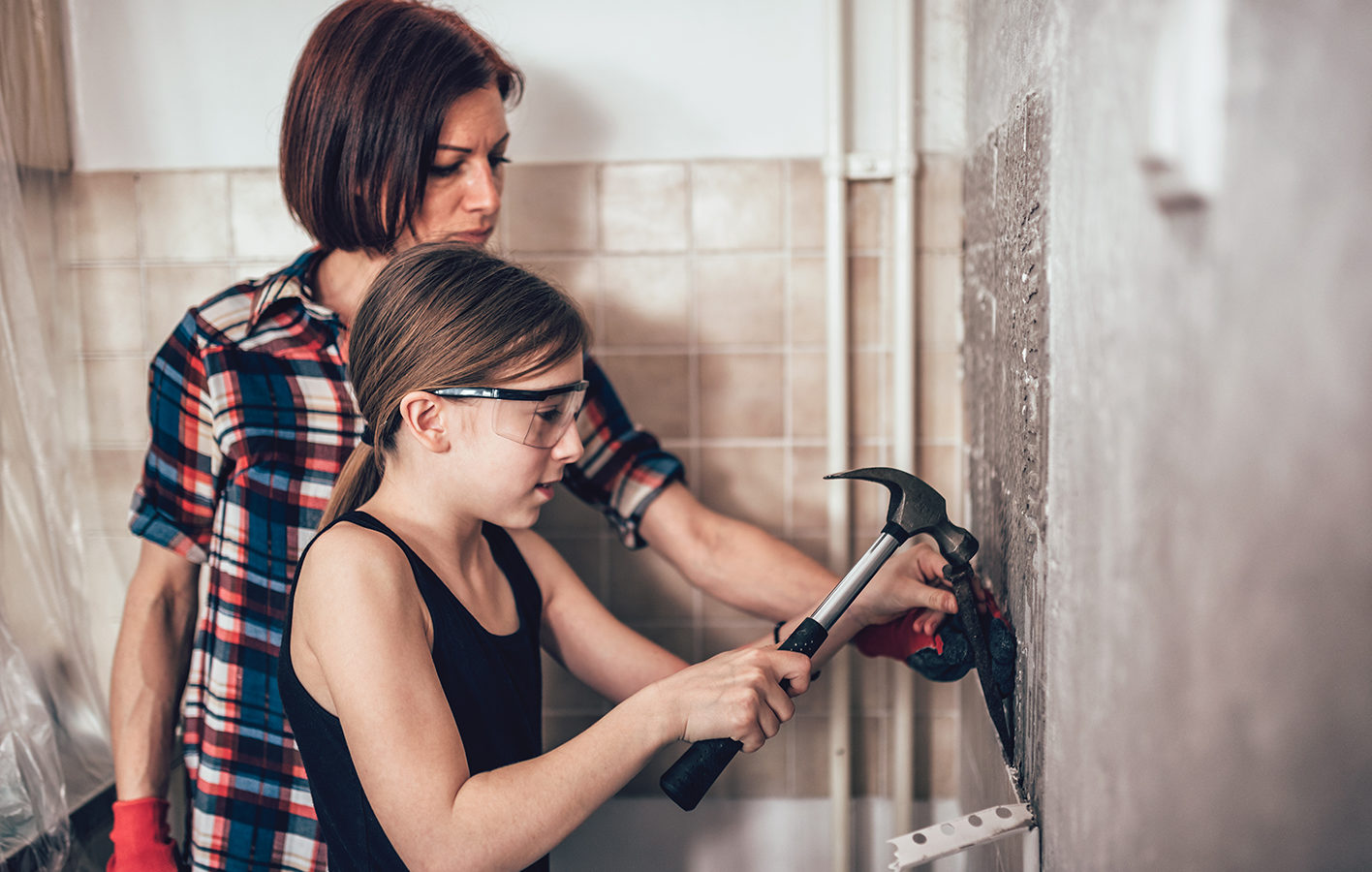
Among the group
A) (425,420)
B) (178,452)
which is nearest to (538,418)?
(425,420)

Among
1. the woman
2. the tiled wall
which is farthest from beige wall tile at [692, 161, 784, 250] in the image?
the woman

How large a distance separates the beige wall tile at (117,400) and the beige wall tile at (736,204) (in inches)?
42.0

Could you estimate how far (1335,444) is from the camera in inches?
18.6

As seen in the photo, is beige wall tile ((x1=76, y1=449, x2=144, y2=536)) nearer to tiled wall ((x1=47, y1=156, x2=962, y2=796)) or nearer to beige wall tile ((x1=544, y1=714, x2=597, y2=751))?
tiled wall ((x1=47, y1=156, x2=962, y2=796))

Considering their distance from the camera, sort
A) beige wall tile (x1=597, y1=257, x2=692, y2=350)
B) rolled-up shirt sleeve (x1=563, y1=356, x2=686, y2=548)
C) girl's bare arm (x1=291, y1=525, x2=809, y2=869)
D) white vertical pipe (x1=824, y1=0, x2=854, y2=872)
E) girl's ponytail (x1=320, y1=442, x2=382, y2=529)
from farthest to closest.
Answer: beige wall tile (x1=597, y1=257, x2=692, y2=350), white vertical pipe (x1=824, y1=0, x2=854, y2=872), rolled-up shirt sleeve (x1=563, y1=356, x2=686, y2=548), girl's ponytail (x1=320, y1=442, x2=382, y2=529), girl's bare arm (x1=291, y1=525, x2=809, y2=869)

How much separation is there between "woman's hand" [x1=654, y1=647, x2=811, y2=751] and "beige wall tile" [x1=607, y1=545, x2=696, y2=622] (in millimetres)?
792

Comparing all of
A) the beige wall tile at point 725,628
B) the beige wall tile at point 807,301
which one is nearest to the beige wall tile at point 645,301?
the beige wall tile at point 807,301

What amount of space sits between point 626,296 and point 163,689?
956 mm

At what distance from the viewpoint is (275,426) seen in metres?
1.28

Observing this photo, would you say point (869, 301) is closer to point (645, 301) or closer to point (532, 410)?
point (645, 301)

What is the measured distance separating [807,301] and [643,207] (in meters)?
0.34

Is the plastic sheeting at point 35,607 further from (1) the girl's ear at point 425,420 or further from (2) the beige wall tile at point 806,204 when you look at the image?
(2) the beige wall tile at point 806,204

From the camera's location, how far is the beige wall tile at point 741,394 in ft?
5.64

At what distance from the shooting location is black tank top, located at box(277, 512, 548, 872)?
990 millimetres
